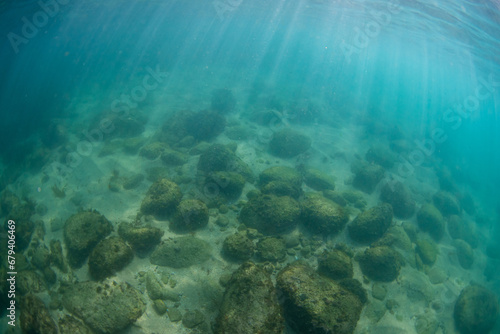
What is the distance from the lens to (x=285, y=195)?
8.76 metres

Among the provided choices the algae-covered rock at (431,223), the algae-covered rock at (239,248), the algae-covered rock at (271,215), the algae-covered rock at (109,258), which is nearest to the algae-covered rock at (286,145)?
the algae-covered rock at (271,215)

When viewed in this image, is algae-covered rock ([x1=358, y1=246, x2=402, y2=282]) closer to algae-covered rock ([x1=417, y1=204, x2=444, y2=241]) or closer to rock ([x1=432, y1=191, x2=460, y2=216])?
algae-covered rock ([x1=417, y1=204, x2=444, y2=241])

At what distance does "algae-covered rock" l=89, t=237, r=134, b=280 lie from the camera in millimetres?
5758

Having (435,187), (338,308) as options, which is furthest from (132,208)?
(435,187)

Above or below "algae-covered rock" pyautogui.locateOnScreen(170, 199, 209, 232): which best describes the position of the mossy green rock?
below

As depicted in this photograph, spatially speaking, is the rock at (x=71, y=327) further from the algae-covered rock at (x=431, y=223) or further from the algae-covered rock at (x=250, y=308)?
the algae-covered rock at (x=431, y=223)

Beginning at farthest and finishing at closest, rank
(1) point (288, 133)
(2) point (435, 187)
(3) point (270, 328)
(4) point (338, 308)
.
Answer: (2) point (435, 187) < (1) point (288, 133) < (4) point (338, 308) < (3) point (270, 328)

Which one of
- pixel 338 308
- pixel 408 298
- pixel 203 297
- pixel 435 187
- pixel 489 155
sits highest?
pixel 338 308

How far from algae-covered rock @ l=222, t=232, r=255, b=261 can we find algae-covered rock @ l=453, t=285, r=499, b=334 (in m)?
7.61

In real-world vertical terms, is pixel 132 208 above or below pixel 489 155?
above

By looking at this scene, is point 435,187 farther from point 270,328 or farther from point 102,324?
point 102,324

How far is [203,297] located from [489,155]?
49.1m

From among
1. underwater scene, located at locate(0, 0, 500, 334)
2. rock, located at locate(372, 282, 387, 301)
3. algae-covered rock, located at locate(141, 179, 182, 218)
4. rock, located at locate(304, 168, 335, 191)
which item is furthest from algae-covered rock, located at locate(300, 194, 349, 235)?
algae-covered rock, located at locate(141, 179, 182, 218)

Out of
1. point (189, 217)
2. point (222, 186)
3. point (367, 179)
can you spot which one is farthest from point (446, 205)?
point (189, 217)
